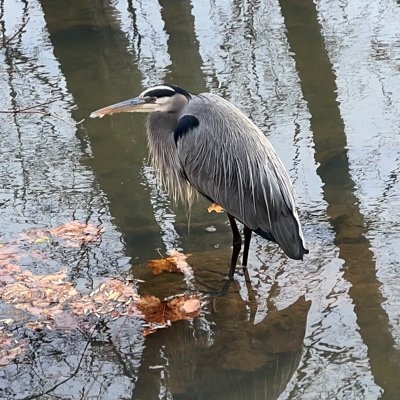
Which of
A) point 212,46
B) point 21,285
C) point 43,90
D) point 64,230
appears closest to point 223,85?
point 212,46

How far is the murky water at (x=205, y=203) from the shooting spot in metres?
4.32

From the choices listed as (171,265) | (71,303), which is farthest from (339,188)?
(71,303)

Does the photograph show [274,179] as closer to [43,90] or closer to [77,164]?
[77,164]

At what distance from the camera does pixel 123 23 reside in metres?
9.34

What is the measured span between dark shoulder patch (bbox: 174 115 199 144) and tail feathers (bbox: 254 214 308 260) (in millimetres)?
715

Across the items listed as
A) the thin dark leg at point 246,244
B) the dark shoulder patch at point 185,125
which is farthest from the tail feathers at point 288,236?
the dark shoulder patch at point 185,125

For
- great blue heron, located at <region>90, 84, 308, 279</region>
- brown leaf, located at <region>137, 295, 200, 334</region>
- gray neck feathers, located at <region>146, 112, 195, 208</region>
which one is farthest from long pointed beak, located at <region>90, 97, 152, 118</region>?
brown leaf, located at <region>137, 295, 200, 334</region>

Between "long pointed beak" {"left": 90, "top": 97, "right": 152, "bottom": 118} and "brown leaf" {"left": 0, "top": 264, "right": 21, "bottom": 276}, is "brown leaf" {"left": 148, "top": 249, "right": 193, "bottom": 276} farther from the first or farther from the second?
"long pointed beak" {"left": 90, "top": 97, "right": 152, "bottom": 118}

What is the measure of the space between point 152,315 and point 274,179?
1.04 m

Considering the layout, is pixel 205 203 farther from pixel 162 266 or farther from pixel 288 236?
pixel 288 236

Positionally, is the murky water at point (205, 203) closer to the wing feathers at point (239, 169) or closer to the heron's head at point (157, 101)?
the wing feathers at point (239, 169)

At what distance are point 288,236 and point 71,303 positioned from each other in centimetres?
125

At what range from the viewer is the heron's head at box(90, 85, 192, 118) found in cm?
522

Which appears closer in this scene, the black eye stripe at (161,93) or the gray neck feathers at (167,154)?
the black eye stripe at (161,93)
